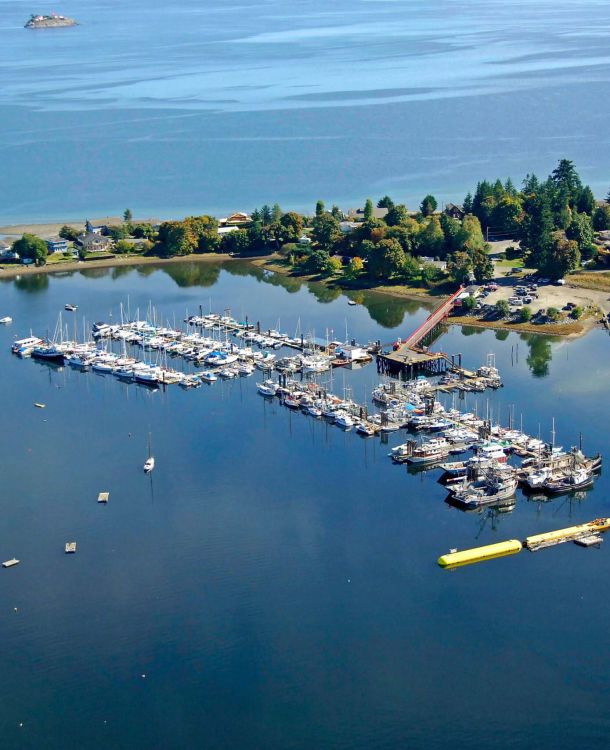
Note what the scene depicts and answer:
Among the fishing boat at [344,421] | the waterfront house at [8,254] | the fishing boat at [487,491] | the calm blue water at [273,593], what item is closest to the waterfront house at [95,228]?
the waterfront house at [8,254]

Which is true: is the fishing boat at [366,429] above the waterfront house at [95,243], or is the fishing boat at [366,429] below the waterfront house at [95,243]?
below

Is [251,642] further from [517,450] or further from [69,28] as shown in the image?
[69,28]

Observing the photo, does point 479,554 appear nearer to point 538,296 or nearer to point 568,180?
point 538,296

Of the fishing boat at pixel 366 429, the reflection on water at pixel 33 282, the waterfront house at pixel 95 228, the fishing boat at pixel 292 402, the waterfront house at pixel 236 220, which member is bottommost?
the fishing boat at pixel 366 429

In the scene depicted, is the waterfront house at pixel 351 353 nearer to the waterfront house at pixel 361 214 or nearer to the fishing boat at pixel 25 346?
the fishing boat at pixel 25 346

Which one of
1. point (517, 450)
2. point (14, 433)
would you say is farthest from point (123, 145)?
point (517, 450)
